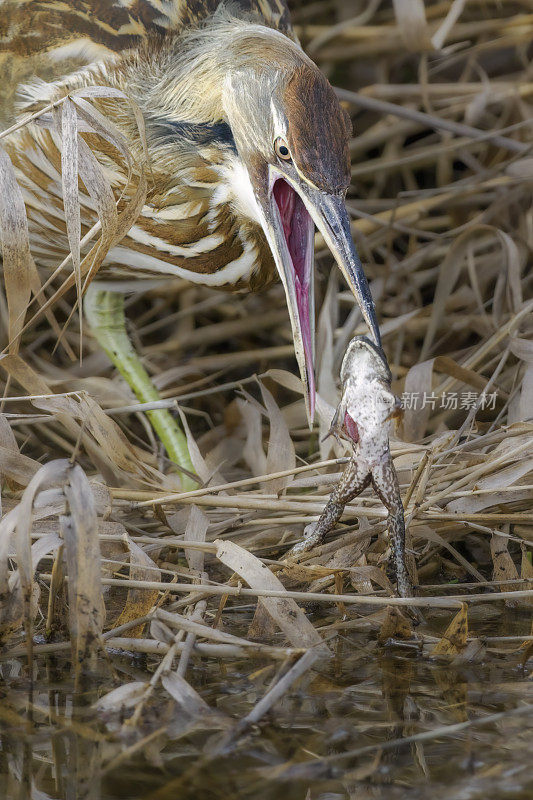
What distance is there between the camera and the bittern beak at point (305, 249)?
1707 millimetres

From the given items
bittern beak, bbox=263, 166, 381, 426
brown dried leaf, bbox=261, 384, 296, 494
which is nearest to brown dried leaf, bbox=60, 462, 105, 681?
bittern beak, bbox=263, 166, 381, 426

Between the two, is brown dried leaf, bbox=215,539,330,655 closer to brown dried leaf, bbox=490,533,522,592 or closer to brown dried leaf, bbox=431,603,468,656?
brown dried leaf, bbox=431,603,468,656

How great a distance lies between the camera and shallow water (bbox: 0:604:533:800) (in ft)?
3.68

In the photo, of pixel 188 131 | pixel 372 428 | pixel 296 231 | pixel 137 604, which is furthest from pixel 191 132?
pixel 137 604

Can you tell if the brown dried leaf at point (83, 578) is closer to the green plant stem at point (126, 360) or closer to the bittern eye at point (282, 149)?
the bittern eye at point (282, 149)

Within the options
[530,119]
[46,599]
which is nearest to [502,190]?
[530,119]

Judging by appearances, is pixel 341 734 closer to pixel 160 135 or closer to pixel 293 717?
pixel 293 717

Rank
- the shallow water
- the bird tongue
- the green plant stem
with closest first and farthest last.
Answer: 1. the shallow water
2. the bird tongue
3. the green plant stem

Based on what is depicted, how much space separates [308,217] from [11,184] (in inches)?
21.8

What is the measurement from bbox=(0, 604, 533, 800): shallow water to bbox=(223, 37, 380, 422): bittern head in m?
0.51

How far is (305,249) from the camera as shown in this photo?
1.96m

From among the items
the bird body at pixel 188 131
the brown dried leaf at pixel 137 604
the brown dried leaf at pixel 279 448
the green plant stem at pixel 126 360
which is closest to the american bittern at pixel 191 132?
the bird body at pixel 188 131

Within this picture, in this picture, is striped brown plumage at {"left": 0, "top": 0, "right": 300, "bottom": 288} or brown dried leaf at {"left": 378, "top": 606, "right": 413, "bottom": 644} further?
striped brown plumage at {"left": 0, "top": 0, "right": 300, "bottom": 288}

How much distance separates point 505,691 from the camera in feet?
4.39
